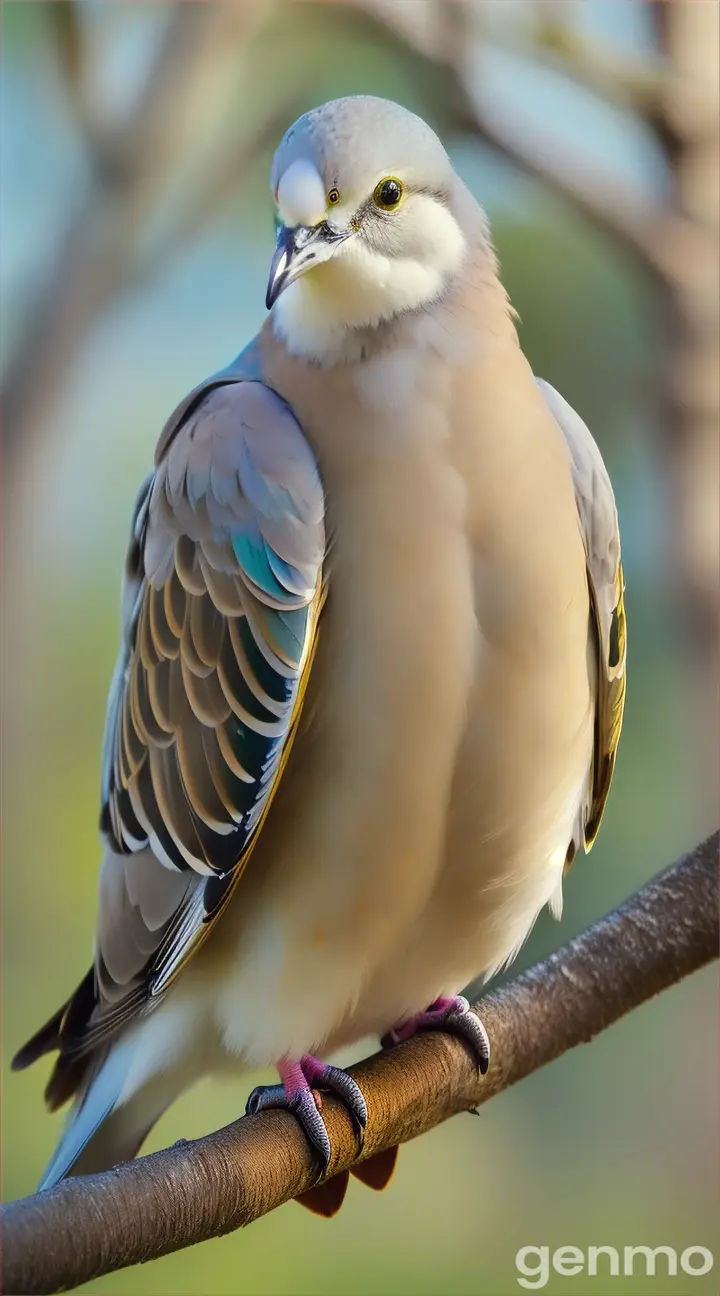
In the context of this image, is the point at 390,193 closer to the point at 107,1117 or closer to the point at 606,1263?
the point at 107,1117

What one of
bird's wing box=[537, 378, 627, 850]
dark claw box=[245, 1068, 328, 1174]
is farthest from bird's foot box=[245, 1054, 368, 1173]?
bird's wing box=[537, 378, 627, 850]

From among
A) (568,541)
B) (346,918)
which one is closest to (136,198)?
(568,541)

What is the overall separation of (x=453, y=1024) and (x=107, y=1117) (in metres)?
0.27

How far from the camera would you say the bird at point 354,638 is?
32.0 inches

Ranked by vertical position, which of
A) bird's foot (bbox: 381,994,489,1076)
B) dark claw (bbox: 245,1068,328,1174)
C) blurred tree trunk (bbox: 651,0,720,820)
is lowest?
dark claw (bbox: 245,1068,328,1174)

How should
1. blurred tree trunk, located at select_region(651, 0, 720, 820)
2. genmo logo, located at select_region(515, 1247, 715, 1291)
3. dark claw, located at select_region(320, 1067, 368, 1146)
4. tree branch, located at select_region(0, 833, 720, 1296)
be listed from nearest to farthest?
tree branch, located at select_region(0, 833, 720, 1296) < dark claw, located at select_region(320, 1067, 368, 1146) < genmo logo, located at select_region(515, 1247, 715, 1291) < blurred tree trunk, located at select_region(651, 0, 720, 820)

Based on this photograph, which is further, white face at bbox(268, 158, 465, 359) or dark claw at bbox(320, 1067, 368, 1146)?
dark claw at bbox(320, 1067, 368, 1146)

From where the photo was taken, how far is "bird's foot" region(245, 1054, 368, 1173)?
2.77 ft

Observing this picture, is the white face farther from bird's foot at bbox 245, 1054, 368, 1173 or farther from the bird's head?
bird's foot at bbox 245, 1054, 368, 1173

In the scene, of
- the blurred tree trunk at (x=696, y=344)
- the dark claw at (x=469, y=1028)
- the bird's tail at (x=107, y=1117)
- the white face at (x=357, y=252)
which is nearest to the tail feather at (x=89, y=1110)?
the bird's tail at (x=107, y=1117)

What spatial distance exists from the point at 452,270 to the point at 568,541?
0.20 meters

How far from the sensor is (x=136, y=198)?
148cm

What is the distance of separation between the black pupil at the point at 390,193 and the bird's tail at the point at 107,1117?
2.09ft

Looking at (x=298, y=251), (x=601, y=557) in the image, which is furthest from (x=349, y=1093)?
(x=298, y=251)
